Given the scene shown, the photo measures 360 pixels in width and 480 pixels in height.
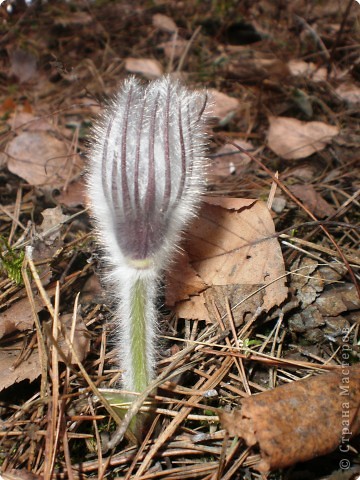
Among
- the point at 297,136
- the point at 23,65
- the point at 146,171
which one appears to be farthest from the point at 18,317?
the point at 23,65

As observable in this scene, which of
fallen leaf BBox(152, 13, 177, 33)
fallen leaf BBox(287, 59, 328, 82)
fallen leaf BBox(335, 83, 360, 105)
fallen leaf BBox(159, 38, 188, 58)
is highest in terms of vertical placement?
fallen leaf BBox(152, 13, 177, 33)

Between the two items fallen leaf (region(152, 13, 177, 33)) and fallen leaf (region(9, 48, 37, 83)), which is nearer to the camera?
fallen leaf (region(9, 48, 37, 83))

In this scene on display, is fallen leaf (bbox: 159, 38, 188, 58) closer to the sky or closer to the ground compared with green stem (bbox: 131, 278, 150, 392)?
closer to the sky

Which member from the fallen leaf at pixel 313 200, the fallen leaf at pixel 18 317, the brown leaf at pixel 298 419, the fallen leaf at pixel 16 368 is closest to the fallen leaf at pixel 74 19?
the fallen leaf at pixel 313 200

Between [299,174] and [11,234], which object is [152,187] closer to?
[11,234]

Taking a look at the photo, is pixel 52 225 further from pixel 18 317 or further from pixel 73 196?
pixel 18 317

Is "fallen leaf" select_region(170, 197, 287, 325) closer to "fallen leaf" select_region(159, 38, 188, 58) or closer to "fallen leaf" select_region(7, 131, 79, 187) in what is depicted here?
"fallen leaf" select_region(7, 131, 79, 187)

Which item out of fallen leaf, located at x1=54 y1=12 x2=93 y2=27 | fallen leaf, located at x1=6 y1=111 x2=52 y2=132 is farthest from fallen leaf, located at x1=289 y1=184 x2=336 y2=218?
fallen leaf, located at x1=54 y1=12 x2=93 y2=27

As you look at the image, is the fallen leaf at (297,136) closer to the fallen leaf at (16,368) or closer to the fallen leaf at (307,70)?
the fallen leaf at (307,70)
